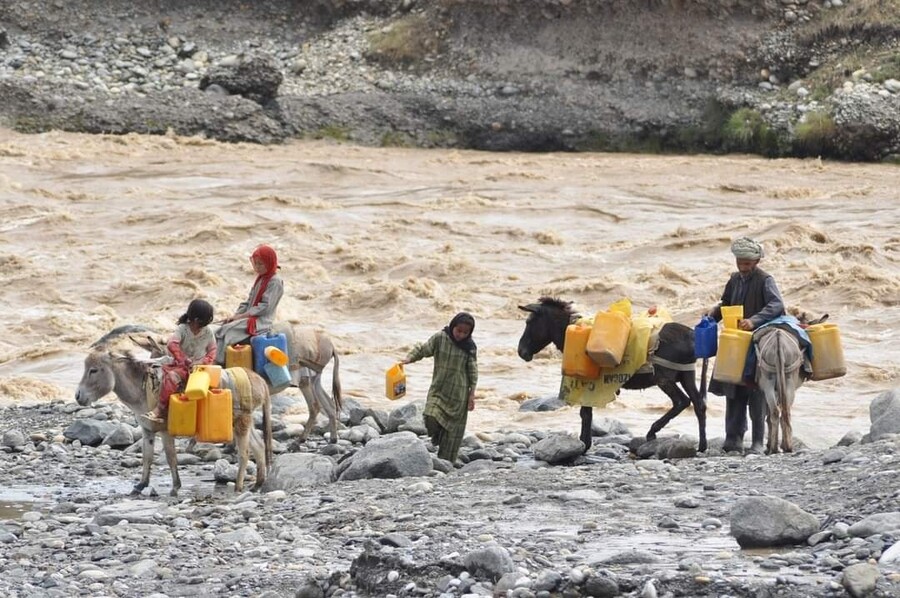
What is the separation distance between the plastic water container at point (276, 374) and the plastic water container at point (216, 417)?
5.36 ft

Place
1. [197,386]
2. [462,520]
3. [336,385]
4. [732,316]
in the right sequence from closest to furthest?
[462,520], [197,386], [732,316], [336,385]

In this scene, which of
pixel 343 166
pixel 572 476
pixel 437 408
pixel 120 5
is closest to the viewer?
pixel 572 476

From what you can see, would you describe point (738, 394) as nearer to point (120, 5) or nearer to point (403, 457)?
point (403, 457)

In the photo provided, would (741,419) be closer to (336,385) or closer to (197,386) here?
(336,385)

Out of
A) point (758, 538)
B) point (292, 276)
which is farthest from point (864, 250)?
point (758, 538)

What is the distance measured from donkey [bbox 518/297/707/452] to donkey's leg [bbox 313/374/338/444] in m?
1.94

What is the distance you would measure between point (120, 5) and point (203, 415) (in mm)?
31337

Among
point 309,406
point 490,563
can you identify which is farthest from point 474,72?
point 490,563

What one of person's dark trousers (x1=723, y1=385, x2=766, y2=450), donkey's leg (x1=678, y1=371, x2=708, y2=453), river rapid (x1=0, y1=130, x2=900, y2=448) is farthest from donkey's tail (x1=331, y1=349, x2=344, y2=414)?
person's dark trousers (x1=723, y1=385, x2=766, y2=450)

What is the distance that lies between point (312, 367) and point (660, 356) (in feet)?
10.7

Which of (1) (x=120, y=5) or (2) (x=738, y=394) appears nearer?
(2) (x=738, y=394)

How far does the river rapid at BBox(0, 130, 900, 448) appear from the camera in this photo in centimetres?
2169

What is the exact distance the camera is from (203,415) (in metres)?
12.3

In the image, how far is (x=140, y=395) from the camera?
500 inches
